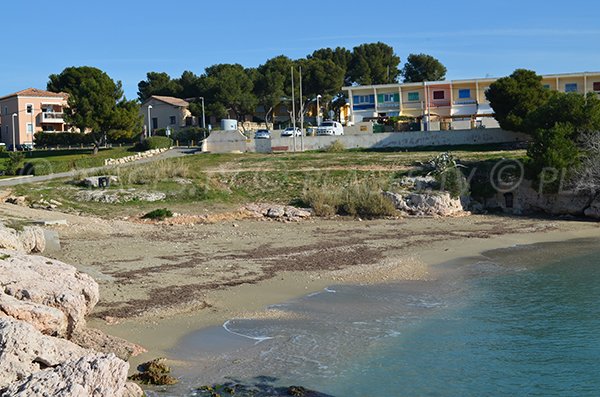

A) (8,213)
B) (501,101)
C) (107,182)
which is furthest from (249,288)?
(501,101)

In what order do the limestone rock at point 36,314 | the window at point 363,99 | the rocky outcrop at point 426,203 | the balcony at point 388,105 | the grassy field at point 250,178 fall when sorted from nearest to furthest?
the limestone rock at point 36,314 → the grassy field at point 250,178 → the rocky outcrop at point 426,203 → the balcony at point 388,105 → the window at point 363,99

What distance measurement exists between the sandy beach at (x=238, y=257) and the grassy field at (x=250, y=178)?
366 centimetres

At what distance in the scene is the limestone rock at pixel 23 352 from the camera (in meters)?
10.8

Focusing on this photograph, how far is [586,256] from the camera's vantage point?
2723cm

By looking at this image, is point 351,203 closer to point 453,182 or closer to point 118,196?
point 453,182

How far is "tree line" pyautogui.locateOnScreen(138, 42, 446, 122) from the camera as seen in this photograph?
82.6 meters

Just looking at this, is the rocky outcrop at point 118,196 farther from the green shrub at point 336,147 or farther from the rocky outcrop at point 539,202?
the green shrub at point 336,147

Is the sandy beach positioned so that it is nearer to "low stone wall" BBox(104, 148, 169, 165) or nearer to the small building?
"low stone wall" BBox(104, 148, 169, 165)

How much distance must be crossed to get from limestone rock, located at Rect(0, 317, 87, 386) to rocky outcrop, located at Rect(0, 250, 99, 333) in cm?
214

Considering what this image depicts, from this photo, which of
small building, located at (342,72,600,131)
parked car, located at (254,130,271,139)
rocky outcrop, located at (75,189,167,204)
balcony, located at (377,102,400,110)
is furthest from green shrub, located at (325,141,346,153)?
balcony, located at (377,102,400,110)

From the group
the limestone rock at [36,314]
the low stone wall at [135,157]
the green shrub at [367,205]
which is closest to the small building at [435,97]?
the low stone wall at [135,157]

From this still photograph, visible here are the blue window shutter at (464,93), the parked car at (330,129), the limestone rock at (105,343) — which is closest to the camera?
the limestone rock at (105,343)

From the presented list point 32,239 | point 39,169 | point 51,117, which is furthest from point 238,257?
point 51,117

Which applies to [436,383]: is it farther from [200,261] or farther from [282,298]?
[200,261]
